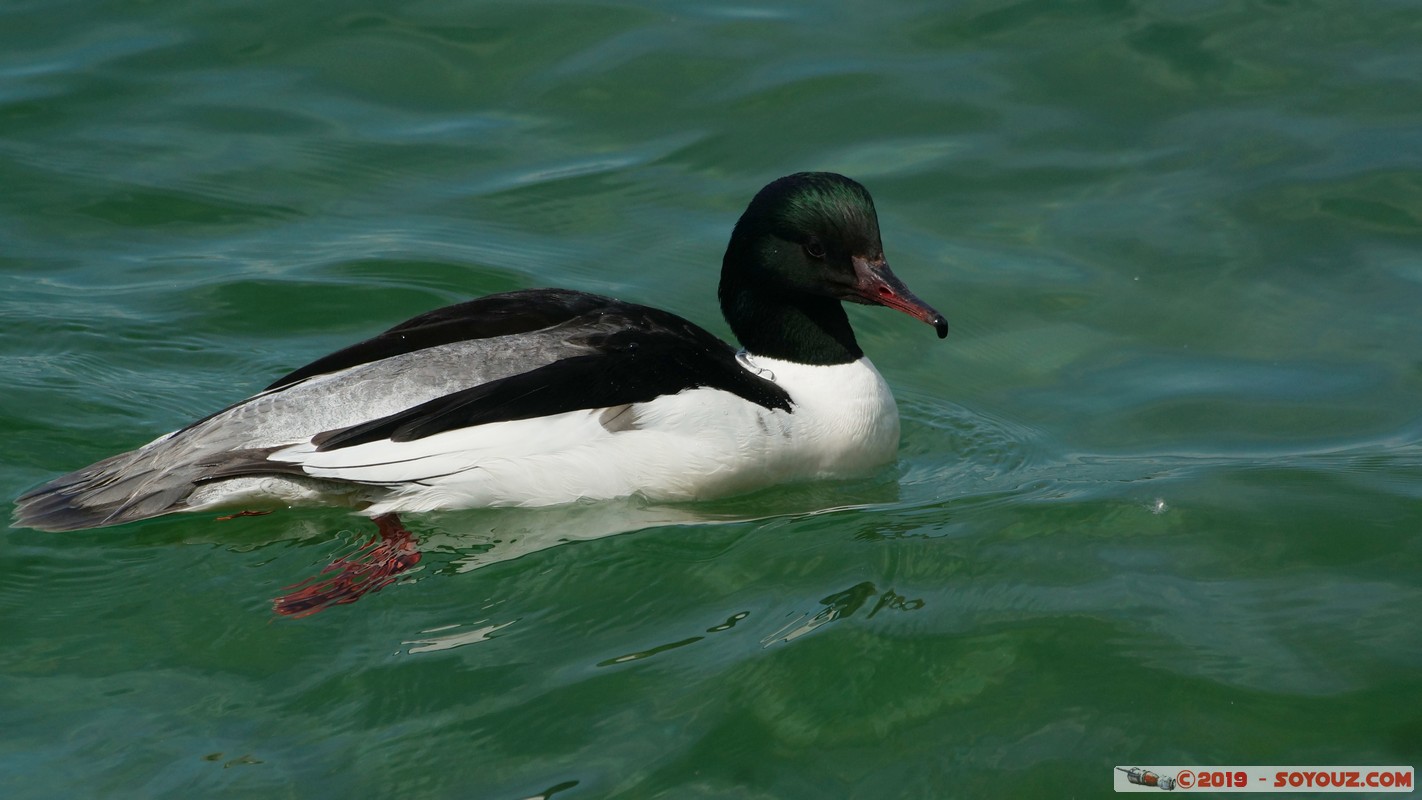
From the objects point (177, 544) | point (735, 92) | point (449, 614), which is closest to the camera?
point (449, 614)

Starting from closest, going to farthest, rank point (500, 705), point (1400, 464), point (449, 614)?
point (500, 705)
point (449, 614)
point (1400, 464)

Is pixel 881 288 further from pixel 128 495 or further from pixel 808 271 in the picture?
pixel 128 495

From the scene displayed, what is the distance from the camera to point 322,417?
19.4 feet

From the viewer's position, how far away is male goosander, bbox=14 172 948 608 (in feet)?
19.2

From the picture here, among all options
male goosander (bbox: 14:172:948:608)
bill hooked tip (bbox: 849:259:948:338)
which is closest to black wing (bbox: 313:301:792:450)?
male goosander (bbox: 14:172:948:608)

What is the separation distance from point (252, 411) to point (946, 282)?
12.9 feet

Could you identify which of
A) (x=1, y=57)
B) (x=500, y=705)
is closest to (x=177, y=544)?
(x=500, y=705)

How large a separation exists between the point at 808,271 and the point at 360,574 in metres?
2.25

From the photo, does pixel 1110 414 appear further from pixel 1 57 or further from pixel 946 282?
pixel 1 57

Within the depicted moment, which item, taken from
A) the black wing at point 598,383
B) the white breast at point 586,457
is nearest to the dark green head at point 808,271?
the black wing at point 598,383

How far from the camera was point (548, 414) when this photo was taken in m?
5.97

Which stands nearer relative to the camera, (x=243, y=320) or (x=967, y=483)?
(x=967, y=483)

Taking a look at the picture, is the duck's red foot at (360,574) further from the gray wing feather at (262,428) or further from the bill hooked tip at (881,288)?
the bill hooked tip at (881,288)

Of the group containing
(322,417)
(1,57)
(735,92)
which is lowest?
(322,417)
